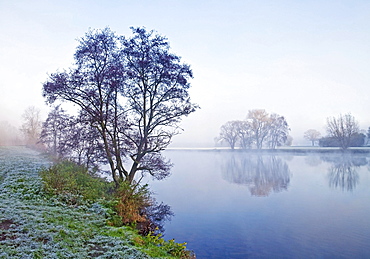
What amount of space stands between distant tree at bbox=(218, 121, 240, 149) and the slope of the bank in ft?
176

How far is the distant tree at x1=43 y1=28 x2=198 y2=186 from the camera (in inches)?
410

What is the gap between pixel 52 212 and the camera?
19.8 ft

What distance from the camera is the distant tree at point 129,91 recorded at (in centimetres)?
1042

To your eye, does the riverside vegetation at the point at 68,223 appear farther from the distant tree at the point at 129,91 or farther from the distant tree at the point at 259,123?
the distant tree at the point at 259,123

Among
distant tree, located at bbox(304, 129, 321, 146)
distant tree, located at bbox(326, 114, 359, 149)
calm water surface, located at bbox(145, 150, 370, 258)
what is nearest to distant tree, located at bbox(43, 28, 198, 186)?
calm water surface, located at bbox(145, 150, 370, 258)

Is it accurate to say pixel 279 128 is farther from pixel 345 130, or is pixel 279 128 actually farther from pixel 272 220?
pixel 272 220

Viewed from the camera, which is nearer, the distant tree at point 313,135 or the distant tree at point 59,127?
the distant tree at point 59,127

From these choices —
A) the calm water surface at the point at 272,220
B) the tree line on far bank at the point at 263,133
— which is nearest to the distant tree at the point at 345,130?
the tree line on far bank at the point at 263,133

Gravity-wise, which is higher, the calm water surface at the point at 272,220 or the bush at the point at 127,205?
the bush at the point at 127,205

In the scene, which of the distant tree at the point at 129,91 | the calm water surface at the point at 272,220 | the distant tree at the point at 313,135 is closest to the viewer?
the calm water surface at the point at 272,220

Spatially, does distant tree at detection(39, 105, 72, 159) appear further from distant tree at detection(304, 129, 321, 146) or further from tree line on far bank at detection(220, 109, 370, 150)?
distant tree at detection(304, 129, 321, 146)

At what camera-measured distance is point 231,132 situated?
60188 mm

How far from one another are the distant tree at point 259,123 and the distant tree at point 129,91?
46.0 metres

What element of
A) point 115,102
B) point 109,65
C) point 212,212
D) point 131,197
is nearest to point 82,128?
point 115,102
